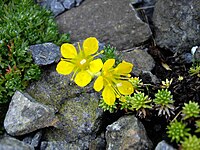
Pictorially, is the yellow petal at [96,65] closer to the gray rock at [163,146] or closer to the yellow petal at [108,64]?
the yellow petal at [108,64]

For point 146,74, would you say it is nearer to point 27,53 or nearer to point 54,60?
point 54,60

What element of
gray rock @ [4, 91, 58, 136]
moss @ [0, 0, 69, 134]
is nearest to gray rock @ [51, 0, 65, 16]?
moss @ [0, 0, 69, 134]

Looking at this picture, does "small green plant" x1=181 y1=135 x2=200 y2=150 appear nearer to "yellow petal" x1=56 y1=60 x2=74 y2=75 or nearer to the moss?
"yellow petal" x1=56 y1=60 x2=74 y2=75

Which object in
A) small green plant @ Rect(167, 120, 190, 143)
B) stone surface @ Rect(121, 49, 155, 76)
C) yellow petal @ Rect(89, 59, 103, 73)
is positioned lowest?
stone surface @ Rect(121, 49, 155, 76)

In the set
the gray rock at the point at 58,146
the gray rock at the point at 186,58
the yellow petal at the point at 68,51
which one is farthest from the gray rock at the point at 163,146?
the gray rock at the point at 186,58

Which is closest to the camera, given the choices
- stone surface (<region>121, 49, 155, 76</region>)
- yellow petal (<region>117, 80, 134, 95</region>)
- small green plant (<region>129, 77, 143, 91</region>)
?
yellow petal (<region>117, 80, 134, 95</region>)

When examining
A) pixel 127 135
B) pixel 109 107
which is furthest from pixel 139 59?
pixel 127 135

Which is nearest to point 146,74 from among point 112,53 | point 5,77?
point 112,53
